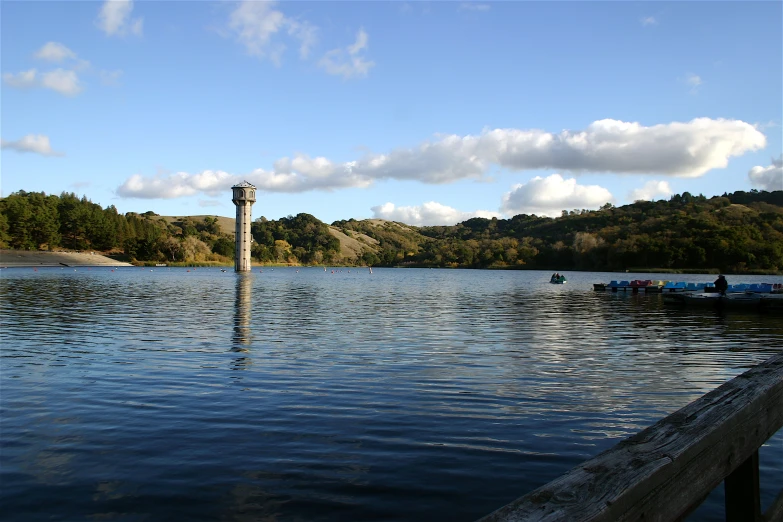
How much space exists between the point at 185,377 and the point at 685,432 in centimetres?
1661

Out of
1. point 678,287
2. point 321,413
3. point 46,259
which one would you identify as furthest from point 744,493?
point 46,259

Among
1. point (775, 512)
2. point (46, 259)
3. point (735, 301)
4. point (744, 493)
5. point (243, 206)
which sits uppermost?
point (243, 206)

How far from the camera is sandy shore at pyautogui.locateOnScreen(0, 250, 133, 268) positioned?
167 meters

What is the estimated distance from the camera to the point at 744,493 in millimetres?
4820

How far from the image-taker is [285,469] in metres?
10.0

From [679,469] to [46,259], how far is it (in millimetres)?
203460

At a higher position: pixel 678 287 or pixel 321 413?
pixel 678 287

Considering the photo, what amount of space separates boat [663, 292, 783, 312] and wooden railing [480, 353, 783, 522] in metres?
48.5

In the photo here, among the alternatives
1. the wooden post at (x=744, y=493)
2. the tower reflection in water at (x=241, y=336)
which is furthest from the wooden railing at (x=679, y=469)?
the tower reflection in water at (x=241, y=336)

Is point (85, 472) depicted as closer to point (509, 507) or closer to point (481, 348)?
point (509, 507)

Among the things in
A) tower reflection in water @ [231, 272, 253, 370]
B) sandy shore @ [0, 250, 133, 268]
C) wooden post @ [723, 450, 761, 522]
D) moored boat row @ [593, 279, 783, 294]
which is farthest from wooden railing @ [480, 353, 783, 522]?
sandy shore @ [0, 250, 133, 268]

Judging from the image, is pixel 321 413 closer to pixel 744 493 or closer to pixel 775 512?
pixel 775 512

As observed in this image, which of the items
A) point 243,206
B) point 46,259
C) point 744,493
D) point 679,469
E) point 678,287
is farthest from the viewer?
point 46,259

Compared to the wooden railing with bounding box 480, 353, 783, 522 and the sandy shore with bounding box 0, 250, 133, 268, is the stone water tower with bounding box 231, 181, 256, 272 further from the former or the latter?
the wooden railing with bounding box 480, 353, 783, 522
